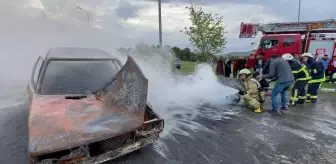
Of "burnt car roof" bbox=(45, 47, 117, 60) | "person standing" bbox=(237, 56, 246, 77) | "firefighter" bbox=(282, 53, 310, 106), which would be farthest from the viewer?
"person standing" bbox=(237, 56, 246, 77)

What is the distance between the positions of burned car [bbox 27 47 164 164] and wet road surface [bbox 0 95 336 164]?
484 millimetres

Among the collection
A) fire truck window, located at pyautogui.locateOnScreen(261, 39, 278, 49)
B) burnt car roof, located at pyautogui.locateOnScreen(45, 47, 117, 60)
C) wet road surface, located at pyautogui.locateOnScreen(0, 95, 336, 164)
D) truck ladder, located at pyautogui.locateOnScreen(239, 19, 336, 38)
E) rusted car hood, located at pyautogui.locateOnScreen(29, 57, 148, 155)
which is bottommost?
wet road surface, located at pyautogui.locateOnScreen(0, 95, 336, 164)

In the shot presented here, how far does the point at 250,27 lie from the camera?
59.9 ft

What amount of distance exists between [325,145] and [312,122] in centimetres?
158

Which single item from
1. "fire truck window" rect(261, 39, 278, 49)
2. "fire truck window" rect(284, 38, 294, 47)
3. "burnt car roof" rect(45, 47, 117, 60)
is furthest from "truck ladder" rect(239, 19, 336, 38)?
"burnt car roof" rect(45, 47, 117, 60)

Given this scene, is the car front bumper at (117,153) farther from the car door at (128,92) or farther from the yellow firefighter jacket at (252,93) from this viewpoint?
the yellow firefighter jacket at (252,93)

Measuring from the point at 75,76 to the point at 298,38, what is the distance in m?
14.2

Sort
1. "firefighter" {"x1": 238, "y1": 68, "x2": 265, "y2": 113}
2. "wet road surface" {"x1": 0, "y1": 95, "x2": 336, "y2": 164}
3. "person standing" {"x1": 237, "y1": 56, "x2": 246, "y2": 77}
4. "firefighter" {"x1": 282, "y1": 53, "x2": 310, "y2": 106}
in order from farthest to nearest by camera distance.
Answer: "person standing" {"x1": 237, "y1": 56, "x2": 246, "y2": 77}
"firefighter" {"x1": 282, "y1": 53, "x2": 310, "y2": 106}
"firefighter" {"x1": 238, "y1": 68, "x2": 265, "y2": 113}
"wet road surface" {"x1": 0, "y1": 95, "x2": 336, "y2": 164}

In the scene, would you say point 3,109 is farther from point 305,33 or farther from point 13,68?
point 305,33

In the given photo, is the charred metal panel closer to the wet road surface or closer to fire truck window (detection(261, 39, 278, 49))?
the wet road surface

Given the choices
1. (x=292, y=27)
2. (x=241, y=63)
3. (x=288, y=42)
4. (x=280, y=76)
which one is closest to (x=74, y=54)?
(x=280, y=76)

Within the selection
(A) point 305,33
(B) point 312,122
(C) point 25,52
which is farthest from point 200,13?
(B) point 312,122

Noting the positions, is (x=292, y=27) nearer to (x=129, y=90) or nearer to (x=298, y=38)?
(x=298, y=38)

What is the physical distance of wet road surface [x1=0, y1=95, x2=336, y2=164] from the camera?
384cm
